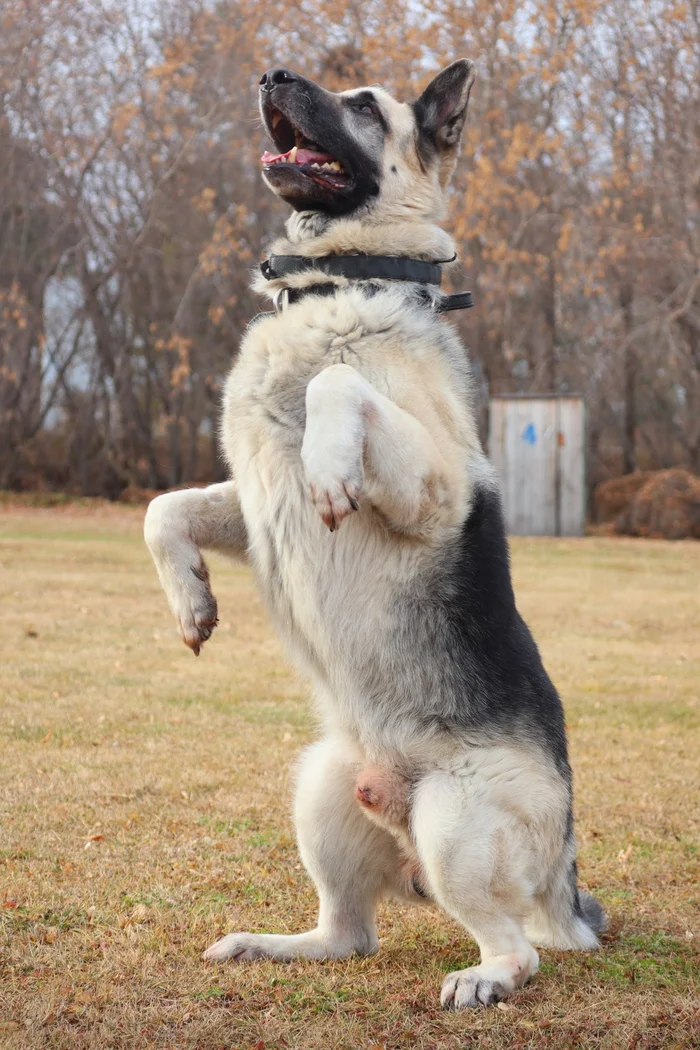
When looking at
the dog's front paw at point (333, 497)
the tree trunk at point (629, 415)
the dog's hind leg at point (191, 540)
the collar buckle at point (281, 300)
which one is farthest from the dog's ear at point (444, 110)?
the tree trunk at point (629, 415)

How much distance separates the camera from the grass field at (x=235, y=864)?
2.84 metres

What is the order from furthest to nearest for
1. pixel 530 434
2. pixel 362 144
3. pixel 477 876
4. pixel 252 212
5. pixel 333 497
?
pixel 252 212, pixel 530 434, pixel 362 144, pixel 477 876, pixel 333 497

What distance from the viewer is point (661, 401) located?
1029 inches

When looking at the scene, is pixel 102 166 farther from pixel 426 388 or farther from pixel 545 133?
pixel 426 388

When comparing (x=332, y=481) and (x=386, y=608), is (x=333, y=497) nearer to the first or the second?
(x=332, y=481)

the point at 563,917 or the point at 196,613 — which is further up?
the point at 196,613

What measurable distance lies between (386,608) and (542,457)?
58.2 ft

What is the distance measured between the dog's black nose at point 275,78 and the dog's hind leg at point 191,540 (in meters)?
1.30

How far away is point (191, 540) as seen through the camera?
3.42m

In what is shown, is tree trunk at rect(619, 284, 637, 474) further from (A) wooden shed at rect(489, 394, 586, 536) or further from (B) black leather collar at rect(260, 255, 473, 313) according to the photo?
(B) black leather collar at rect(260, 255, 473, 313)

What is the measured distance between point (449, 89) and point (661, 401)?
23.5 m

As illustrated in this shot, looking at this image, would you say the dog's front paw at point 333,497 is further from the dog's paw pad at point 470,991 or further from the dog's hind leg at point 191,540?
the dog's paw pad at point 470,991

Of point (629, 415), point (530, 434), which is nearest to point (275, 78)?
point (530, 434)

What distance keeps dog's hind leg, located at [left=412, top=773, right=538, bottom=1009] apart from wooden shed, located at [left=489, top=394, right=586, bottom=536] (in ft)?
57.5
